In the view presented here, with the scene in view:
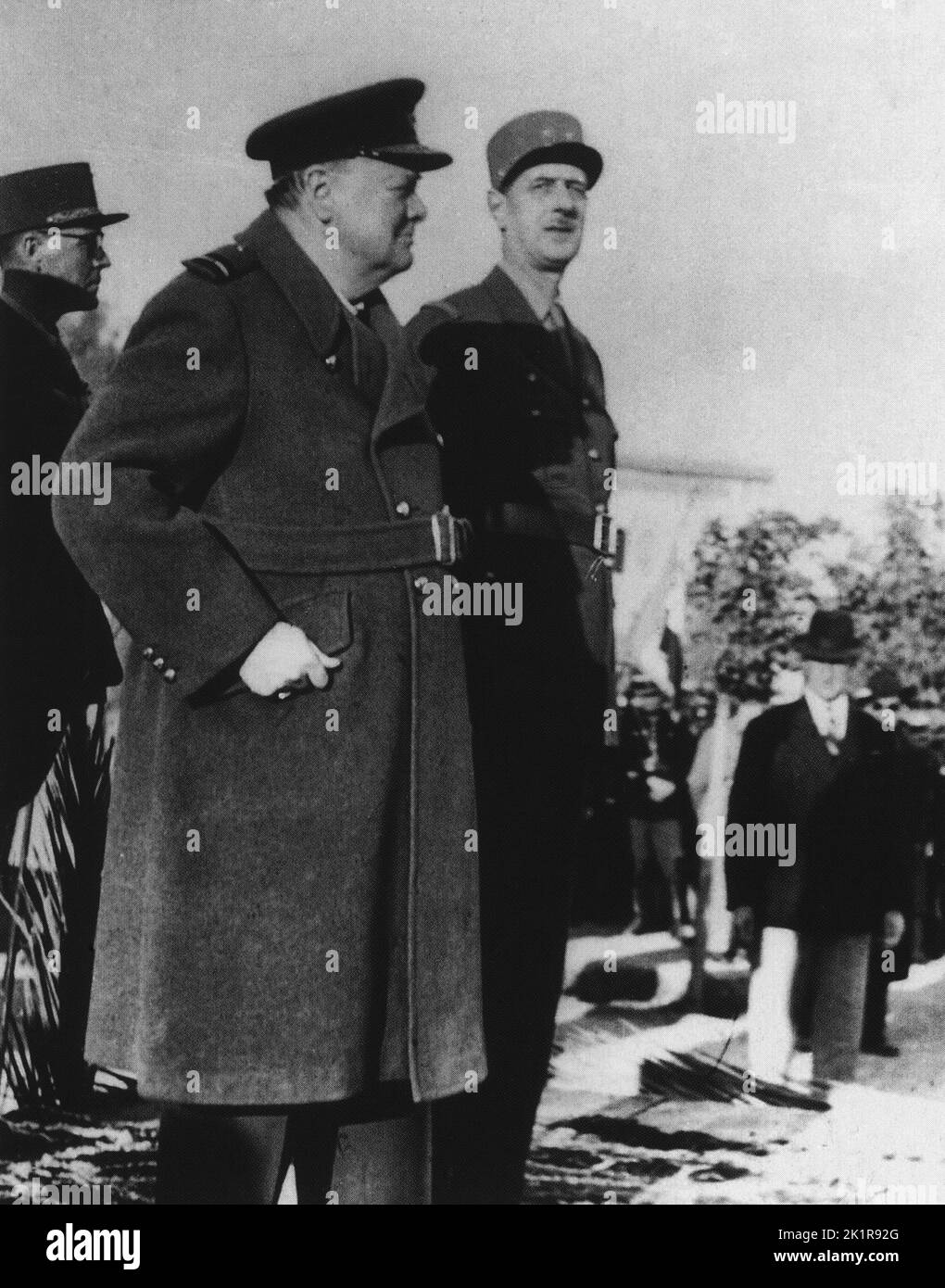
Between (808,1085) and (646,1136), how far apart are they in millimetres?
448

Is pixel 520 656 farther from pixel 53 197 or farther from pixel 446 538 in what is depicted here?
pixel 53 197

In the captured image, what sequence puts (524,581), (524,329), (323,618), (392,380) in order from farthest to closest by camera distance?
1. (524,329)
2. (524,581)
3. (392,380)
4. (323,618)

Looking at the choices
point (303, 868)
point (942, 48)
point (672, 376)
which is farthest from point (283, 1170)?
point (942, 48)

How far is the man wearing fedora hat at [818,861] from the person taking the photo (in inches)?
165

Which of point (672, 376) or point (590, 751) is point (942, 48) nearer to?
point (672, 376)

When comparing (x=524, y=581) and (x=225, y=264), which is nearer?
(x=225, y=264)

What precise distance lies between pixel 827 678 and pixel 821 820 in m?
0.38

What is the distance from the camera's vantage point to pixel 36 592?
4.09 metres

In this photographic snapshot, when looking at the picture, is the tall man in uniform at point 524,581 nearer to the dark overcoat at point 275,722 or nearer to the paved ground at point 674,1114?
the paved ground at point 674,1114

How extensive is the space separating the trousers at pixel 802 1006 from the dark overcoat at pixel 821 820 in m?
0.05

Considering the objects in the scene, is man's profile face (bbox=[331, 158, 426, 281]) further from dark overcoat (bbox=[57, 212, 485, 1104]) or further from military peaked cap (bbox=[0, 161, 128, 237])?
military peaked cap (bbox=[0, 161, 128, 237])

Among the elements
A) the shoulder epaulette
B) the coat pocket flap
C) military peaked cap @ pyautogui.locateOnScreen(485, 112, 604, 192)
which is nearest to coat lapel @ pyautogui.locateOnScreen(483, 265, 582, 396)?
military peaked cap @ pyautogui.locateOnScreen(485, 112, 604, 192)

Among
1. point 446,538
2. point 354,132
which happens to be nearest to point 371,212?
point 354,132

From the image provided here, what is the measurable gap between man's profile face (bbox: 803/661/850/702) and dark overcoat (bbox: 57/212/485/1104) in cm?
116
